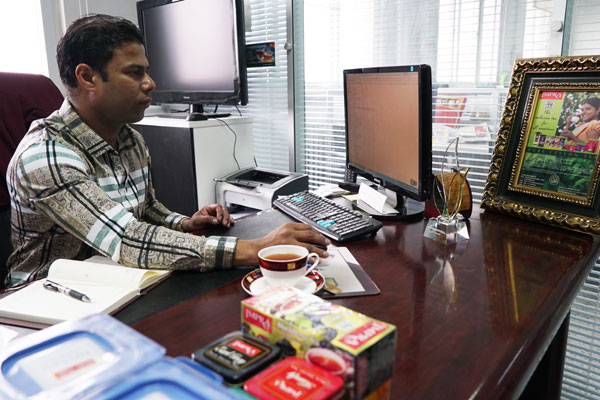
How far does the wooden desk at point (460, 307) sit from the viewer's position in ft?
2.04

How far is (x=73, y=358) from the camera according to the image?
1.60 feet

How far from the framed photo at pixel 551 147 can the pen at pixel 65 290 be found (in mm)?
1091

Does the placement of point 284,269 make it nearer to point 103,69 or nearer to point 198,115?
point 103,69

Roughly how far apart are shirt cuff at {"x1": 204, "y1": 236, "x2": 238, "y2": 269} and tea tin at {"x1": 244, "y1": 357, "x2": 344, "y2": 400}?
0.54m

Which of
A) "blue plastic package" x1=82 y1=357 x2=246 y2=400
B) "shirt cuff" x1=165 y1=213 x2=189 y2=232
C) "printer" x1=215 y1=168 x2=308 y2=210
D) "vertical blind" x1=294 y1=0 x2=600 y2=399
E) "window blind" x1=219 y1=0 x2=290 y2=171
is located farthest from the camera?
"window blind" x1=219 y1=0 x2=290 y2=171

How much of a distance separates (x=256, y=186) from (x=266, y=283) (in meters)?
1.26

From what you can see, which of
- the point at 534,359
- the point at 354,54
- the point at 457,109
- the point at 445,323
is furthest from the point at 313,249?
the point at 354,54

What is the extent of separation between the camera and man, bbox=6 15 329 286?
3.34 feet

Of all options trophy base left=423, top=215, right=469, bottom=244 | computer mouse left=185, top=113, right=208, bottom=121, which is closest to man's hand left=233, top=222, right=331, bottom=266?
trophy base left=423, top=215, right=469, bottom=244

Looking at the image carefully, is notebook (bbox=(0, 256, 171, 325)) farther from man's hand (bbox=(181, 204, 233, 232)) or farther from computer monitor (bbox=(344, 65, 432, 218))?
computer monitor (bbox=(344, 65, 432, 218))

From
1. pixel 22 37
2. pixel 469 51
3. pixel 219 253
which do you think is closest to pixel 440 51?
pixel 469 51

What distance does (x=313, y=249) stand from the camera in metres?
1.01

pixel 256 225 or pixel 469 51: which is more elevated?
pixel 469 51

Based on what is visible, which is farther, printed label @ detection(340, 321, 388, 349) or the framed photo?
the framed photo
